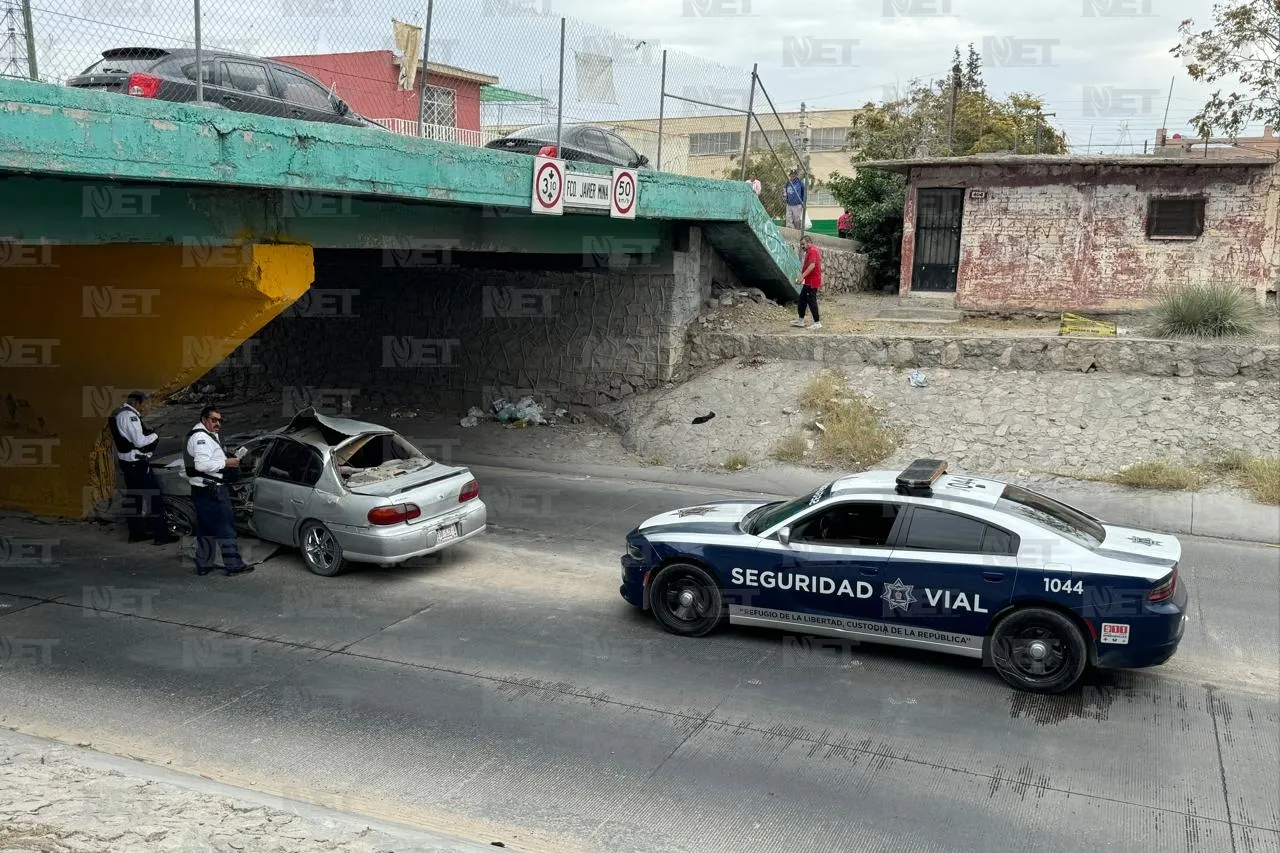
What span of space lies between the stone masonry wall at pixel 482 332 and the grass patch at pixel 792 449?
3.59 meters

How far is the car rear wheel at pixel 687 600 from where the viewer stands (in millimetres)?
8148

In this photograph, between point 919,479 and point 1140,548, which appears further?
point 919,479

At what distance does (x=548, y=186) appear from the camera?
41.1 ft

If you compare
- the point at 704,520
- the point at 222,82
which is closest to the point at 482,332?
the point at 222,82

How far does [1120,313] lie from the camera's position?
66.5ft

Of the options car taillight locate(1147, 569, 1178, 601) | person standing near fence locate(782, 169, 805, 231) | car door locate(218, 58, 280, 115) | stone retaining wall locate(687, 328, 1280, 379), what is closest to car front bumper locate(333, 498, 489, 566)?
car door locate(218, 58, 280, 115)

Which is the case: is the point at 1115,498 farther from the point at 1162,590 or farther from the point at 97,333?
the point at 97,333

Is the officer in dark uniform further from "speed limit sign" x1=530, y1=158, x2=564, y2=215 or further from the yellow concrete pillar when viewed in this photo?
"speed limit sign" x1=530, y1=158, x2=564, y2=215

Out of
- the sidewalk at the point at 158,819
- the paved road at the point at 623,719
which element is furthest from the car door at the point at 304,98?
the sidewalk at the point at 158,819

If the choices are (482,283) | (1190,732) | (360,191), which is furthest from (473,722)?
(482,283)

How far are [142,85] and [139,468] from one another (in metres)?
4.47

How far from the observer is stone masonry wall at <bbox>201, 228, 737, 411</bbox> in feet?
60.8

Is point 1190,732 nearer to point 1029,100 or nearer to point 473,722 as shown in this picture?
point 473,722

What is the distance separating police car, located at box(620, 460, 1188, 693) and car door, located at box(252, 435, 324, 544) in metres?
3.68
